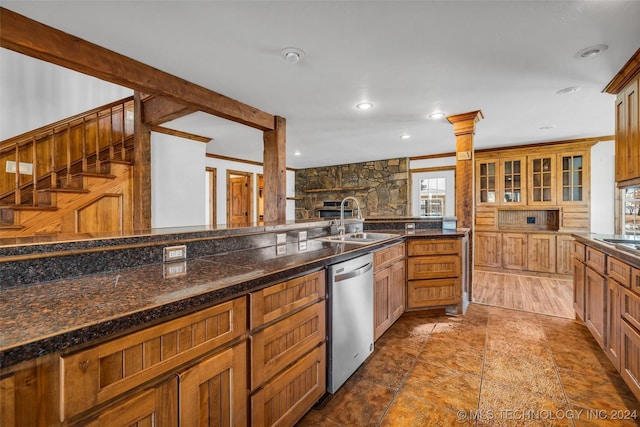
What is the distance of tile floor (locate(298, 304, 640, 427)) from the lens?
1686mm

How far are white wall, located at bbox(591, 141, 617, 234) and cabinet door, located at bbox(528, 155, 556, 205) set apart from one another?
56 cm

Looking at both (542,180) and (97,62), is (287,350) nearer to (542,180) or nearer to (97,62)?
(97,62)

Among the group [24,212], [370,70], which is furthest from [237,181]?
[370,70]

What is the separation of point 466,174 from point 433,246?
3.63 feet

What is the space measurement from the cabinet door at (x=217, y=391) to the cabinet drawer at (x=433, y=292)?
2.26 metres

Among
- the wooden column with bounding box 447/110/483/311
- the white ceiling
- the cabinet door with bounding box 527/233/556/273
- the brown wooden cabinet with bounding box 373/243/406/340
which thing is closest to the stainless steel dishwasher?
the brown wooden cabinet with bounding box 373/243/406/340

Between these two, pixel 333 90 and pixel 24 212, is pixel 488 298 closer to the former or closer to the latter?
pixel 333 90

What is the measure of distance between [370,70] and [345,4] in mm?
819

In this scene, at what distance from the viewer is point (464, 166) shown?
11.8 feet

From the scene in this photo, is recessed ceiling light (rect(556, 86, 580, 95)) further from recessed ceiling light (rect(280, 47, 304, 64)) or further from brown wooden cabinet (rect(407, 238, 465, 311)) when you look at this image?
recessed ceiling light (rect(280, 47, 304, 64))

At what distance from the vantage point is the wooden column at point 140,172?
3682 millimetres

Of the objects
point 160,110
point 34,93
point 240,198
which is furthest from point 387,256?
point 240,198

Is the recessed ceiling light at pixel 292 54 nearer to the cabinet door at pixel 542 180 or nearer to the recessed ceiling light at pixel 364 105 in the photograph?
the recessed ceiling light at pixel 364 105

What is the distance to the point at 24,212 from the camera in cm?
292
